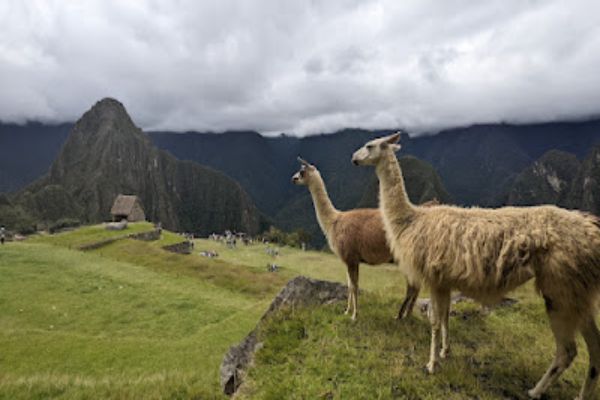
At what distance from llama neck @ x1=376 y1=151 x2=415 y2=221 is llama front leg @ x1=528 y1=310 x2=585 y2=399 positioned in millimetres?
2234

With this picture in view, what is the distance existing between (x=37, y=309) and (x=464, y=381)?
14468 millimetres

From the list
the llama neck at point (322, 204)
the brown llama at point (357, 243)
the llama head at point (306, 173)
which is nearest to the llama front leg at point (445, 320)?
the brown llama at point (357, 243)

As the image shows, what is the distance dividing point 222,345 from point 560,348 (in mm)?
8018

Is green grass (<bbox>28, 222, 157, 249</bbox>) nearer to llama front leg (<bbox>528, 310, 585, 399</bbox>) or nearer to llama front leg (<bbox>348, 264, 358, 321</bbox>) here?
llama front leg (<bbox>348, 264, 358, 321</bbox>)

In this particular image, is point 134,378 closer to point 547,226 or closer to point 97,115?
point 547,226

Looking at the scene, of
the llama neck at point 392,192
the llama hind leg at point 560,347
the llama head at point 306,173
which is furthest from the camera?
the llama head at point 306,173

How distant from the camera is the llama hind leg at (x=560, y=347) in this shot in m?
4.02

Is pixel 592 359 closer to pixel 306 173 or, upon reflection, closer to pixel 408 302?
pixel 408 302

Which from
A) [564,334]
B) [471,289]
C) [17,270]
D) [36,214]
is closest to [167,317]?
[17,270]

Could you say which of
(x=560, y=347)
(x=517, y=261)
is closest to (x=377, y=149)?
(x=517, y=261)

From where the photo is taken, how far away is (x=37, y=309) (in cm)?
1228

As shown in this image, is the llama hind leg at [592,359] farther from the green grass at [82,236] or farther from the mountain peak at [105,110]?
the mountain peak at [105,110]

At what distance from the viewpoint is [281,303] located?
6953 millimetres

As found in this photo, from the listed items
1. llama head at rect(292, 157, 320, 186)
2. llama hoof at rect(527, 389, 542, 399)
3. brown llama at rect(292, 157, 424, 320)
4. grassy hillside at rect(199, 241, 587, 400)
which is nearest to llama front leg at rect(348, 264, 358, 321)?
brown llama at rect(292, 157, 424, 320)
